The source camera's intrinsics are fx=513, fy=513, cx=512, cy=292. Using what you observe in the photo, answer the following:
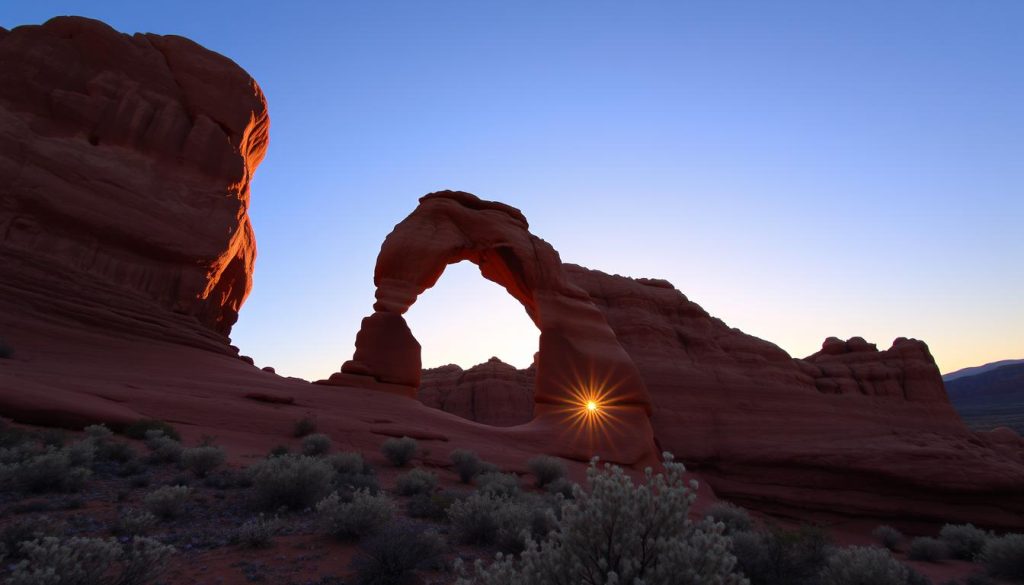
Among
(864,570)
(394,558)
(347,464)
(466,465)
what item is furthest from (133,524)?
(864,570)

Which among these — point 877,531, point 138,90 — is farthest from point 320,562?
point 138,90

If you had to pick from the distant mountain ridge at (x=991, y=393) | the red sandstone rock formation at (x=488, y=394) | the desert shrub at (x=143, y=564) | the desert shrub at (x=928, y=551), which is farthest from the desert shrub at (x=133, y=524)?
the distant mountain ridge at (x=991, y=393)

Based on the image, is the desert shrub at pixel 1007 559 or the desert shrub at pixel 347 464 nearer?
the desert shrub at pixel 1007 559

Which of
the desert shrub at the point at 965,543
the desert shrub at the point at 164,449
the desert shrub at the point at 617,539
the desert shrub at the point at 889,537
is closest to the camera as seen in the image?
the desert shrub at the point at 617,539

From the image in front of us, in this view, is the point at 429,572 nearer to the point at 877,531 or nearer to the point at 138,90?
the point at 877,531

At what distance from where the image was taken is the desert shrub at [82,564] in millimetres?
3502

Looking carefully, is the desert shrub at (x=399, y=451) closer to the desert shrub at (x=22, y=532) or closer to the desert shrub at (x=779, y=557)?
the desert shrub at (x=22, y=532)

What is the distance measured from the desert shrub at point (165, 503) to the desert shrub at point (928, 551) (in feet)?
50.2

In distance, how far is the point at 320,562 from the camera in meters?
5.63

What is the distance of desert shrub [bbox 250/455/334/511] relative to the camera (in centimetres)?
741

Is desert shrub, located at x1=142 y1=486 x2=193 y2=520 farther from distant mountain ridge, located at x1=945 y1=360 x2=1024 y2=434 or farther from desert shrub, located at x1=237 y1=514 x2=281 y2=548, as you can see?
distant mountain ridge, located at x1=945 y1=360 x2=1024 y2=434

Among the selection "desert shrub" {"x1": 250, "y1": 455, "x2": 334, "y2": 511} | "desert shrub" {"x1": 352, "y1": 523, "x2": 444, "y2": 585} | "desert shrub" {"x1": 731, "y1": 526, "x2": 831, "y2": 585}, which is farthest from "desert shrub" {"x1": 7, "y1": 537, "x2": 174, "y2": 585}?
"desert shrub" {"x1": 731, "y1": 526, "x2": 831, "y2": 585}

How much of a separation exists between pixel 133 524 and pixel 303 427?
789cm

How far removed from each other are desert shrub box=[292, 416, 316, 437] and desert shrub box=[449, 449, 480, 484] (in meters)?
3.88
